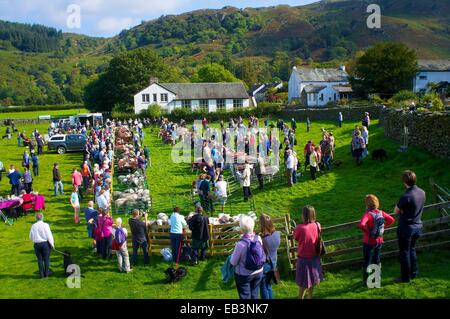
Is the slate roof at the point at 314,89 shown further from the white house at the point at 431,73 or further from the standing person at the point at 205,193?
the standing person at the point at 205,193

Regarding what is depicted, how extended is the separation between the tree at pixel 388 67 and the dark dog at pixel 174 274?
1888 inches

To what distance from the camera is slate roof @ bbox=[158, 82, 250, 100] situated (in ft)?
228

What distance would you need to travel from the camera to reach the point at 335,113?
4441 centimetres

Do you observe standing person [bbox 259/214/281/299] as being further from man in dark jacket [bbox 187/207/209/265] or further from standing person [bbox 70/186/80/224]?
standing person [bbox 70/186/80/224]

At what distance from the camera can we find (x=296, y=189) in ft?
65.9

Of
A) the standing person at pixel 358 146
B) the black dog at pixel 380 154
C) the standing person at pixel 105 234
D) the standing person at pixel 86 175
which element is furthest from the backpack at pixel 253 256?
the black dog at pixel 380 154

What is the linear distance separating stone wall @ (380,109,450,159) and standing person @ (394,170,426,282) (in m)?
11.9

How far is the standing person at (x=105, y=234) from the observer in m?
12.8

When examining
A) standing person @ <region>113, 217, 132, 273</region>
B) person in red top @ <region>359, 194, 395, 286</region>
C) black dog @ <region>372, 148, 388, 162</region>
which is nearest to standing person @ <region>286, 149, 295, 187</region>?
black dog @ <region>372, 148, 388, 162</region>

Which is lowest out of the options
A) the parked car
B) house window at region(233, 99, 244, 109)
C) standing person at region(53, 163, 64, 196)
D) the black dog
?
standing person at region(53, 163, 64, 196)

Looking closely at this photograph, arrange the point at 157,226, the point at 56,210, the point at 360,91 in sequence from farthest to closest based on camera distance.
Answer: the point at 360,91, the point at 56,210, the point at 157,226

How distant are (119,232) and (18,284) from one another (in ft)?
9.22
